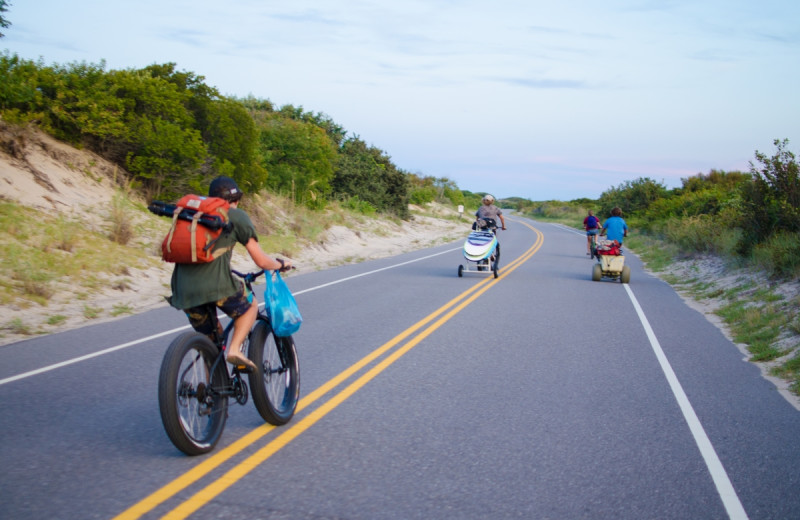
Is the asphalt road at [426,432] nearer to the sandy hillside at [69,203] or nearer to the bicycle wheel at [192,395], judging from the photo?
the bicycle wheel at [192,395]

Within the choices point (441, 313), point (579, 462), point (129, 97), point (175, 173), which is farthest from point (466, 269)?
point (579, 462)

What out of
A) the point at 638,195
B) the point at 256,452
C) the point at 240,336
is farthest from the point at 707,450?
the point at 638,195

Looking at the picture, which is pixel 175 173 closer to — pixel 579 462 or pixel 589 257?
pixel 589 257

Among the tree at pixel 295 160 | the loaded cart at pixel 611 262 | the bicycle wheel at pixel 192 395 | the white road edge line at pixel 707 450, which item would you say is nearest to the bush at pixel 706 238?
the loaded cart at pixel 611 262

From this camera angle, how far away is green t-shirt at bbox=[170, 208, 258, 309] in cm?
519

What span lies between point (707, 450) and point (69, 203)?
16.3m

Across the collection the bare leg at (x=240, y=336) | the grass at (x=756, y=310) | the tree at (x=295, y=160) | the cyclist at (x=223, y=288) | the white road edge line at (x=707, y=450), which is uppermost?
the tree at (x=295, y=160)

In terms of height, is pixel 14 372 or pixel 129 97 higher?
pixel 129 97

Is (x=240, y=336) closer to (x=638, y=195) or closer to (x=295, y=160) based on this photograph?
(x=295, y=160)

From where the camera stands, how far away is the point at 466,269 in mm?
19578

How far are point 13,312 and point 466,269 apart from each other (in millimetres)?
11617

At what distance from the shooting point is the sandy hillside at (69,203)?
11188 mm

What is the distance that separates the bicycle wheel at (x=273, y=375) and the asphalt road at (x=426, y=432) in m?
0.16

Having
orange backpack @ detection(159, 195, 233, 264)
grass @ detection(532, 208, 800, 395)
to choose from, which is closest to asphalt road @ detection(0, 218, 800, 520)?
grass @ detection(532, 208, 800, 395)
